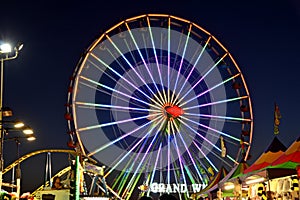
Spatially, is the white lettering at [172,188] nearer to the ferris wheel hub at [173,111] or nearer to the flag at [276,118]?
the ferris wheel hub at [173,111]

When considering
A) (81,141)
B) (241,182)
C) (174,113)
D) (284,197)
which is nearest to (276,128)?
(241,182)

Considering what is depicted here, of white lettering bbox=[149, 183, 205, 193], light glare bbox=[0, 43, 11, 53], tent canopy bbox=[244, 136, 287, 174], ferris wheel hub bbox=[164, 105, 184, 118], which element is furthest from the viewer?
white lettering bbox=[149, 183, 205, 193]

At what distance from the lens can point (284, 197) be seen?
11242 mm

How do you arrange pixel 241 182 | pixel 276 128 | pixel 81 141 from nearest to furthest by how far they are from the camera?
pixel 241 182 < pixel 276 128 < pixel 81 141

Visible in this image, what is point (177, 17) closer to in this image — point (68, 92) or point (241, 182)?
point (68, 92)

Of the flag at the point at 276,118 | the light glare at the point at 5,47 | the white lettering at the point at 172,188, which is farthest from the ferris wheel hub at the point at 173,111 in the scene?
the light glare at the point at 5,47

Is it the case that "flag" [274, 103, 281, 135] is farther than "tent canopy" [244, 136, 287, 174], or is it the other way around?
"flag" [274, 103, 281, 135]

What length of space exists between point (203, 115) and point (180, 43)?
3295 mm

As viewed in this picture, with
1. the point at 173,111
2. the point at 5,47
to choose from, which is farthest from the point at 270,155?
the point at 173,111

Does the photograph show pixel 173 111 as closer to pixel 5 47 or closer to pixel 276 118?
pixel 276 118

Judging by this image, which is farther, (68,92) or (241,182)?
(68,92)

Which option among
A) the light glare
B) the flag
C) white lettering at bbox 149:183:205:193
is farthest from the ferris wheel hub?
the light glare

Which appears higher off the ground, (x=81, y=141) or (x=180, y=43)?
(x=180, y=43)

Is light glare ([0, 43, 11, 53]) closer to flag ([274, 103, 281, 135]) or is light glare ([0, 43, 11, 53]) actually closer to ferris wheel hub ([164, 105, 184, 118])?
flag ([274, 103, 281, 135])
